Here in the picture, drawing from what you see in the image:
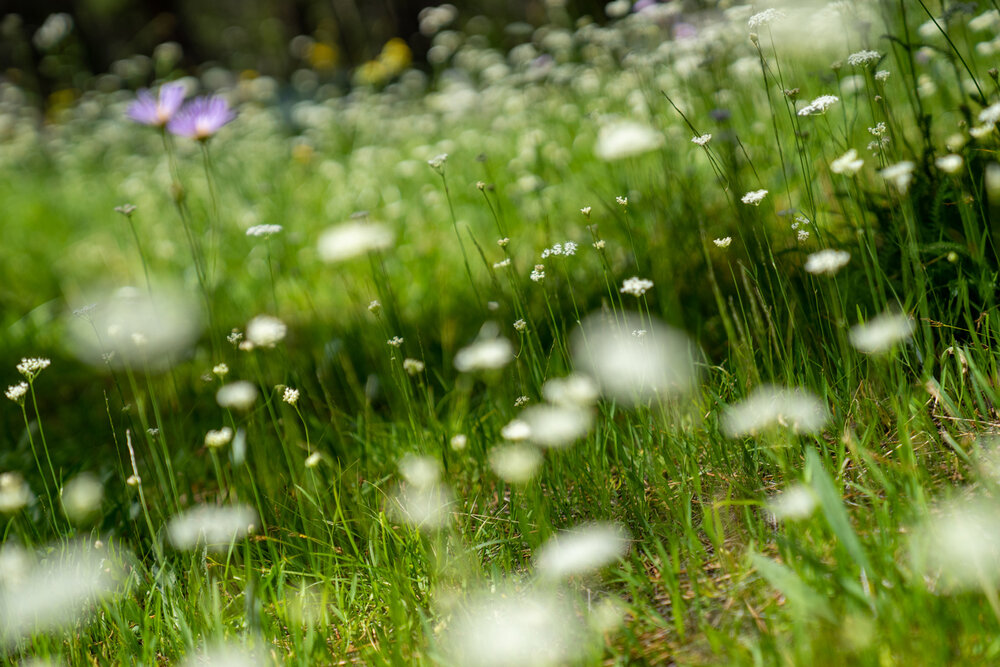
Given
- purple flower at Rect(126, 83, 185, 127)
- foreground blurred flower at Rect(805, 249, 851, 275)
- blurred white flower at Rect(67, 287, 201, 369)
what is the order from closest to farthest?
foreground blurred flower at Rect(805, 249, 851, 275) < purple flower at Rect(126, 83, 185, 127) < blurred white flower at Rect(67, 287, 201, 369)

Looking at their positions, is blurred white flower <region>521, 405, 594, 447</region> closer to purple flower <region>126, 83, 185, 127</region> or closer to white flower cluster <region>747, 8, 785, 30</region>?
white flower cluster <region>747, 8, 785, 30</region>

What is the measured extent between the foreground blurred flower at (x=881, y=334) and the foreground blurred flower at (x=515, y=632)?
0.62m

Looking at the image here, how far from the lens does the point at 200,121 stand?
5.65 feet

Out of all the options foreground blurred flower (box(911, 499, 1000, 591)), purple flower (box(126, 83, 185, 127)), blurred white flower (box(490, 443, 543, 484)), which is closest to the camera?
foreground blurred flower (box(911, 499, 1000, 591))

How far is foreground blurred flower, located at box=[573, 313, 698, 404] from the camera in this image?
1428 mm

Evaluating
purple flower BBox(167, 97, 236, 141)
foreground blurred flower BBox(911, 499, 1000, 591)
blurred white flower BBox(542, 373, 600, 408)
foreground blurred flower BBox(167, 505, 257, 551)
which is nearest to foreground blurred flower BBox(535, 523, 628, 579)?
blurred white flower BBox(542, 373, 600, 408)

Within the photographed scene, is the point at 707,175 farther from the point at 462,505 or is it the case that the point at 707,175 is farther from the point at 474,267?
the point at 462,505

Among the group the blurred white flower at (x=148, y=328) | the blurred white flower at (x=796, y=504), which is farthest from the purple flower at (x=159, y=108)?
the blurred white flower at (x=796, y=504)

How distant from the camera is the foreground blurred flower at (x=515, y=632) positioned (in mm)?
1003

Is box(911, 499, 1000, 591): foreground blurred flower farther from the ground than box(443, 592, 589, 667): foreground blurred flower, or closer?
farther from the ground

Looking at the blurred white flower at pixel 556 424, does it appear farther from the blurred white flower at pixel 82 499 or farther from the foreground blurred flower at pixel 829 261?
the blurred white flower at pixel 82 499

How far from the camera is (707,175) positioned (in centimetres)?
290

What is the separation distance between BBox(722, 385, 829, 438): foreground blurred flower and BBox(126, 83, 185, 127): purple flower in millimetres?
1347

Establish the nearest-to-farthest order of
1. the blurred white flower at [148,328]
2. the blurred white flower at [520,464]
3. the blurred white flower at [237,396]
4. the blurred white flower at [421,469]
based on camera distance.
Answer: the blurred white flower at [520,464] → the blurred white flower at [421,469] → the blurred white flower at [237,396] → the blurred white flower at [148,328]
